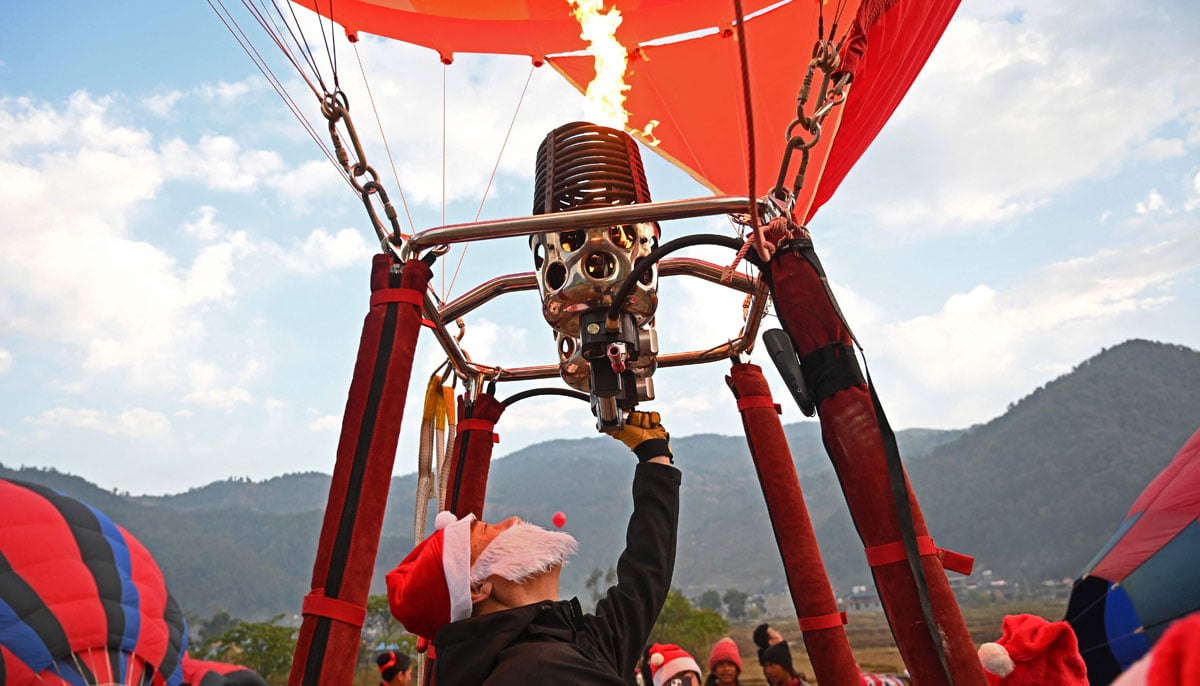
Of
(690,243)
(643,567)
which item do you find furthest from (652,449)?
(690,243)

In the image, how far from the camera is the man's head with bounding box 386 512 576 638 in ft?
5.55

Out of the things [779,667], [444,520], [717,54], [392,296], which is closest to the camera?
[444,520]

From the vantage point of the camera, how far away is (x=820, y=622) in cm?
263

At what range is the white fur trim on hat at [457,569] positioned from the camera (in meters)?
1.67

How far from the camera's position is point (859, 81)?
12.3 feet

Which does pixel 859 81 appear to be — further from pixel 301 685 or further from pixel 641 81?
pixel 301 685

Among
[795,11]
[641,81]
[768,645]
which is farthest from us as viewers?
[641,81]

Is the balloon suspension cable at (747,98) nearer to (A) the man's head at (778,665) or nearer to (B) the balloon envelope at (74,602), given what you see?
(B) the balloon envelope at (74,602)

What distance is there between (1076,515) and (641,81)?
7855 cm

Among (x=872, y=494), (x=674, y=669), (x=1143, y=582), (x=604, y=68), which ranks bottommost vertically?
(x=674, y=669)

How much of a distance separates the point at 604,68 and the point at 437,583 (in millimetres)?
2096

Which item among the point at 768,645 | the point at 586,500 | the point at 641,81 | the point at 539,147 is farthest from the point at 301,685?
the point at 586,500

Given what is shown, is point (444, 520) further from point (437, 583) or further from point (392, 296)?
point (392, 296)

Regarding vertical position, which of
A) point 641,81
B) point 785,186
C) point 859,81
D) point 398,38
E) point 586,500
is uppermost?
point 586,500
